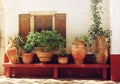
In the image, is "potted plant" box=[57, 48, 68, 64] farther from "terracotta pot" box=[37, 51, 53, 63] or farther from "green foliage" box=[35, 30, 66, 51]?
"terracotta pot" box=[37, 51, 53, 63]

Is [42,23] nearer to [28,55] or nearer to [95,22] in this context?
[28,55]

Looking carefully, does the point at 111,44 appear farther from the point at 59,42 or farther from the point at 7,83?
the point at 7,83

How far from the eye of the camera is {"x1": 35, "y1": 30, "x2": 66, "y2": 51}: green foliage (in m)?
10.0

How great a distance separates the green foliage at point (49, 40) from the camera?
32.8 ft

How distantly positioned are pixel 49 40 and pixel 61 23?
918mm

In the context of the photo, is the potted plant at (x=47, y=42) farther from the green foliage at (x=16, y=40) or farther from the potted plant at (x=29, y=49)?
the green foliage at (x=16, y=40)

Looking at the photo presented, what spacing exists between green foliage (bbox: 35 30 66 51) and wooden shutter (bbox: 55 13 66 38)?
0.42m

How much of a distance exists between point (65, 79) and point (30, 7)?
9.18ft

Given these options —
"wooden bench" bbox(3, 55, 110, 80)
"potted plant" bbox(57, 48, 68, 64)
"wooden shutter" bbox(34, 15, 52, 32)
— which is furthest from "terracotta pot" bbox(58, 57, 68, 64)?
"wooden shutter" bbox(34, 15, 52, 32)

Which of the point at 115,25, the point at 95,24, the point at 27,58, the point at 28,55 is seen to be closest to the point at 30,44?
the point at 28,55

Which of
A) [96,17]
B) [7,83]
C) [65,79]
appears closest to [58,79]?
[65,79]

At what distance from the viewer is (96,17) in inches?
402

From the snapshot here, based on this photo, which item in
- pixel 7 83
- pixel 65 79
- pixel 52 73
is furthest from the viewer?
pixel 52 73

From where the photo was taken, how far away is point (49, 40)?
10.0 m
